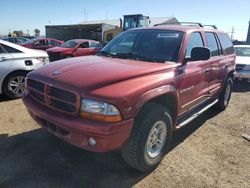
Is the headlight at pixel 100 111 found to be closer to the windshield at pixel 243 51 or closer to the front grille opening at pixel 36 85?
the front grille opening at pixel 36 85

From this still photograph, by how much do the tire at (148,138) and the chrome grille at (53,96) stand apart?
794 millimetres

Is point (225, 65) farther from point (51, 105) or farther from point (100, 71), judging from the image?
point (51, 105)

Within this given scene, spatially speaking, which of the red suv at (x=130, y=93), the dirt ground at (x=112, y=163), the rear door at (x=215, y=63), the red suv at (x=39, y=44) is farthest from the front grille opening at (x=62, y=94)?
the red suv at (x=39, y=44)

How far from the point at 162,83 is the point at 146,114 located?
0.47 metres

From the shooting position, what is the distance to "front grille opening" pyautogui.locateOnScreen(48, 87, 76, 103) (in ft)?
9.29

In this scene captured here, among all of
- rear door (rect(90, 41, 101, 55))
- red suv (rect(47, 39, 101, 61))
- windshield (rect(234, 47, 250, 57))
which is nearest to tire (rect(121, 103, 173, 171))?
windshield (rect(234, 47, 250, 57))

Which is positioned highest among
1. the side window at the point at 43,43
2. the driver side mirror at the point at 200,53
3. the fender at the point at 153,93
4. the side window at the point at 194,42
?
the side window at the point at 194,42

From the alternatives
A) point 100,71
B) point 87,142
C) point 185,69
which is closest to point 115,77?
point 100,71

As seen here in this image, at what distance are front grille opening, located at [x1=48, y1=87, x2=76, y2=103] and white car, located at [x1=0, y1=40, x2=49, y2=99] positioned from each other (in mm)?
3518

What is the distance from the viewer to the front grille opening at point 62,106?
285cm

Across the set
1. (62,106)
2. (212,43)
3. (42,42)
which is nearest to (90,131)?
(62,106)

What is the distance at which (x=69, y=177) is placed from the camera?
3.17 m

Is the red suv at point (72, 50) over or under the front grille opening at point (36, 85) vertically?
under

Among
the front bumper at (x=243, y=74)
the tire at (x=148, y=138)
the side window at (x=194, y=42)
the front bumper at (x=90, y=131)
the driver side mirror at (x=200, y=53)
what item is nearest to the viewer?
the front bumper at (x=90, y=131)
